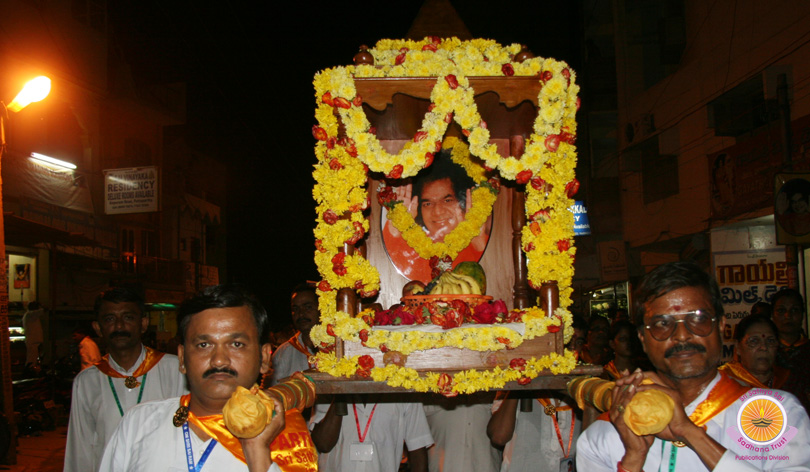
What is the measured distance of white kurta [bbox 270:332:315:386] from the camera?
21.0 ft

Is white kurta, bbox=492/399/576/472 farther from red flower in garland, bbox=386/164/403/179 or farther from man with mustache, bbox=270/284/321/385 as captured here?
man with mustache, bbox=270/284/321/385

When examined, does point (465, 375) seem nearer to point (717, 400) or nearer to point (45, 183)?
point (717, 400)

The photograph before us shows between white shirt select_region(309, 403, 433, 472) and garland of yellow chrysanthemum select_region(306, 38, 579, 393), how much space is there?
100cm

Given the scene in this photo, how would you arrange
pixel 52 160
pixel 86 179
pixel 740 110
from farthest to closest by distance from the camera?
pixel 86 179, pixel 52 160, pixel 740 110

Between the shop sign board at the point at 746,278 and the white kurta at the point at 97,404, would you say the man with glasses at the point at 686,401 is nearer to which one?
the white kurta at the point at 97,404

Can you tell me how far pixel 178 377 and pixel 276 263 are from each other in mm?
31765

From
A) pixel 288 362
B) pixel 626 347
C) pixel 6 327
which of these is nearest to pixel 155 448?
pixel 288 362

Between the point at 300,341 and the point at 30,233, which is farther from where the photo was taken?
the point at 30,233

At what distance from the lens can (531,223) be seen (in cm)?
457

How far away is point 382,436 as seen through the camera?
15.8 feet

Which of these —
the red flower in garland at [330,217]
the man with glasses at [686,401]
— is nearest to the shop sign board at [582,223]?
the red flower in garland at [330,217]

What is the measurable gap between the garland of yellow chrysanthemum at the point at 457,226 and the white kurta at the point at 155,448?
3.78m

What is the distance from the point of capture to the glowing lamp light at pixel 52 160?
16.8 meters

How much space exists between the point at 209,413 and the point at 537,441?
3.27 m
